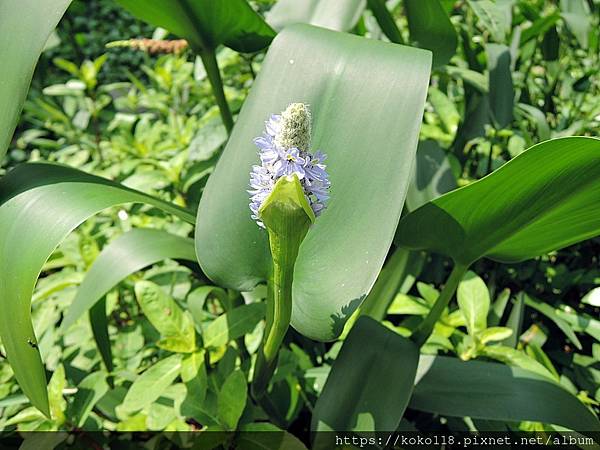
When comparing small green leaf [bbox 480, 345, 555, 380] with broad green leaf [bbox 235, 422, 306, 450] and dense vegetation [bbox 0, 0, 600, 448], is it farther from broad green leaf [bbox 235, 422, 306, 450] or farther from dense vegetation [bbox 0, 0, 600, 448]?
broad green leaf [bbox 235, 422, 306, 450]

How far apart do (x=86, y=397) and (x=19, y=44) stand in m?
0.44

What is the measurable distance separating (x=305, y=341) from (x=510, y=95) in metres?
0.55

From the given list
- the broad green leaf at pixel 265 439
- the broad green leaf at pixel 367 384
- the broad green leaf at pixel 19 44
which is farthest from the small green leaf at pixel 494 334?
the broad green leaf at pixel 19 44

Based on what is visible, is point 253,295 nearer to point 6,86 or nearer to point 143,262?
point 143,262

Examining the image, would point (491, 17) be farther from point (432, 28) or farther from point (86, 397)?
point (86, 397)

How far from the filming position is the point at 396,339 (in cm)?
72

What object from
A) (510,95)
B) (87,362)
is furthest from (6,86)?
(510,95)

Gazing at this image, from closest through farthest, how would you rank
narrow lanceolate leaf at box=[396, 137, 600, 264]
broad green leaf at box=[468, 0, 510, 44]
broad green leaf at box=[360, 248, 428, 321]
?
narrow lanceolate leaf at box=[396, 137, 600, 264] < broad green leaf at box=[360, 248, 428, 321] < broad green leaf at box=[468, 0, 510, 44]

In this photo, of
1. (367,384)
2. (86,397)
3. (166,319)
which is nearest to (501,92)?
(367,384)

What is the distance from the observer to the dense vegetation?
2.02 ft

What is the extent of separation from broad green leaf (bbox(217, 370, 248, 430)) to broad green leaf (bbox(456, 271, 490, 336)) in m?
0.34

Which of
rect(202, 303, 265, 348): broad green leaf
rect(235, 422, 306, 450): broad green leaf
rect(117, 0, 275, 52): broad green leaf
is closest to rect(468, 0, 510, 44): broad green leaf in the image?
rect(117, 0, 275, 52): broad green leaf

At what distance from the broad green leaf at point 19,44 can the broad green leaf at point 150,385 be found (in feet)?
1.01

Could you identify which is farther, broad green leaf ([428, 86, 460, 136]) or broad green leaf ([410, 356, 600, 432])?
broad green leaf ([428, 86, 460, 136])
